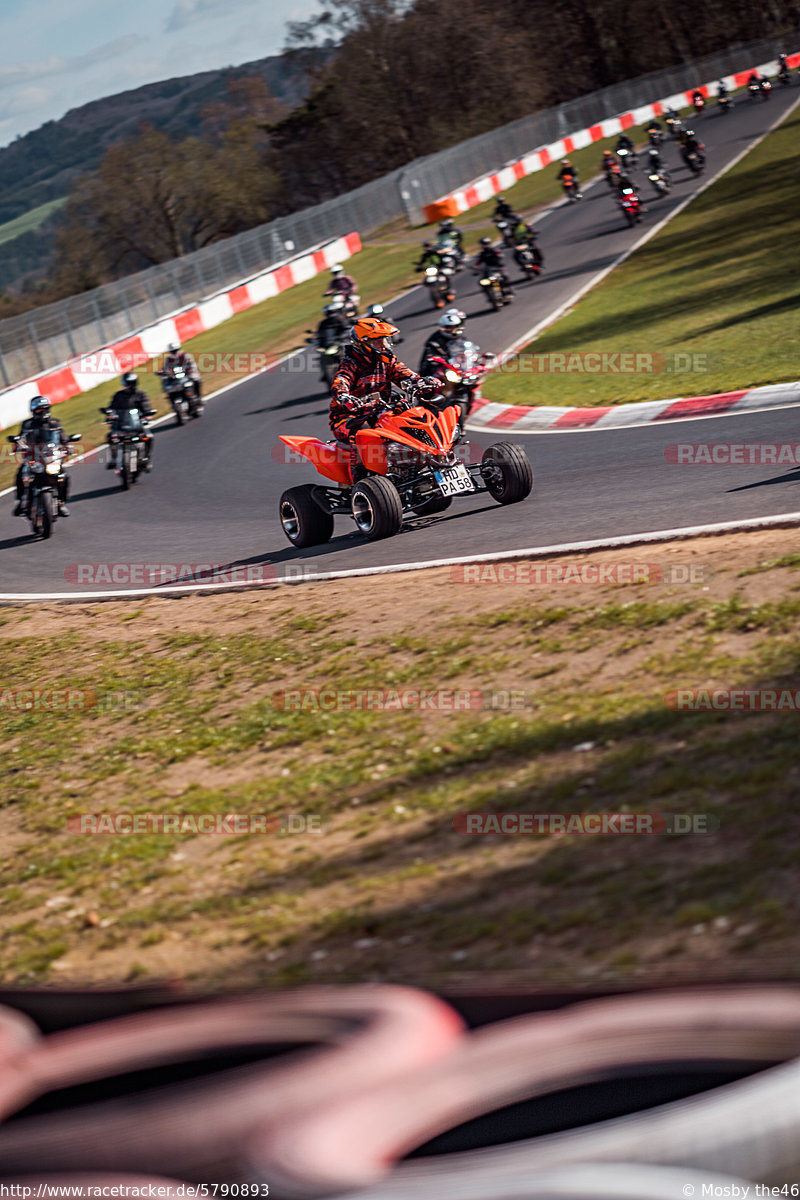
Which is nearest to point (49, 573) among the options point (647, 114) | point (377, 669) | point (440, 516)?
point (440, 516)

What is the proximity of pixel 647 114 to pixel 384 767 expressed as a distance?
65.7 metres

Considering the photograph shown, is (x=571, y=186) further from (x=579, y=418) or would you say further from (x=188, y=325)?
(x=579, y=418)

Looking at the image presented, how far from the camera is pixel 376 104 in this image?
83062 millimetres

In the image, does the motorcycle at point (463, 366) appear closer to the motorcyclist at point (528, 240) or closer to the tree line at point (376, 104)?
the motorcyclist at point (528, 240)

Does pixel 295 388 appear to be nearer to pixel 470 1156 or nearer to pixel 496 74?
pixel 470 1156

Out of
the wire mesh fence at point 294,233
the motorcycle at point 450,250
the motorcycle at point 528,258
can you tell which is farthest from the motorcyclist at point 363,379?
the wire mesh fence at point 294,233

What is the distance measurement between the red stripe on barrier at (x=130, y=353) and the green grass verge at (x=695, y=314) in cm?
1377

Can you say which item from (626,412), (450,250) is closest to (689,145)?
(450,250)

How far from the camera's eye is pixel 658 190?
3678 centimetres

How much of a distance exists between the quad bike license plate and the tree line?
73.6 meters

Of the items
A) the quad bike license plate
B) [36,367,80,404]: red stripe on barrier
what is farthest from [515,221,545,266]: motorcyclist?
the quad bike license plate
